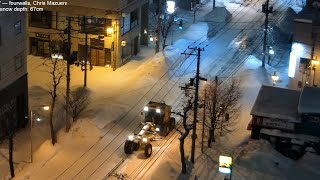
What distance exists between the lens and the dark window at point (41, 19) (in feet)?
208

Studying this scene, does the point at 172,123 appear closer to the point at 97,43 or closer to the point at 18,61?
the point at 18,61

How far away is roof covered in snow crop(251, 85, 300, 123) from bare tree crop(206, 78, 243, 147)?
2113mm

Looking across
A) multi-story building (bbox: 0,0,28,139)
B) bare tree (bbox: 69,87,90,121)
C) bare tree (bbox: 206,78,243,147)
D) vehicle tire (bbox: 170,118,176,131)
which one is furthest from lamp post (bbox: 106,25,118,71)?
vehicle tire (bbox: 170,118,176,131)

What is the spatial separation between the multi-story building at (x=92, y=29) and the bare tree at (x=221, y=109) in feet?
50.0

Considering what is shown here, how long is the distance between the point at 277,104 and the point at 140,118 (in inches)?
423

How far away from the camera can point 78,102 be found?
4869cm

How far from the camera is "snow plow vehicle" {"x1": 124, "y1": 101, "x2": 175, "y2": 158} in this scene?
43700 mm

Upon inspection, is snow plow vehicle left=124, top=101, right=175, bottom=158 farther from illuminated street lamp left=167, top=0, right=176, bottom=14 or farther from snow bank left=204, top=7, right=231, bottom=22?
snow bank left=204, top=7, right=231, bottom=22

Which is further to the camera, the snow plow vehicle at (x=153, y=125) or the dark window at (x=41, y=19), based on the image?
the dark window at (x=41, y=19)

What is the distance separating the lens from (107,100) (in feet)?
171

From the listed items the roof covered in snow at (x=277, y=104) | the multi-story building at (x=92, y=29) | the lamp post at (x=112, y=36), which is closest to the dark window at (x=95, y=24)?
the multi-story building at (x=92, y=29)

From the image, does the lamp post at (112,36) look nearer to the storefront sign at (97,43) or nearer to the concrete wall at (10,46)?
the storefront sign at (97,43)

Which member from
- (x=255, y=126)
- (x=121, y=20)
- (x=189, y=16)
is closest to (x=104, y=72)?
(x=121, y=20)

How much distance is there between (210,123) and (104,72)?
57.7ft
